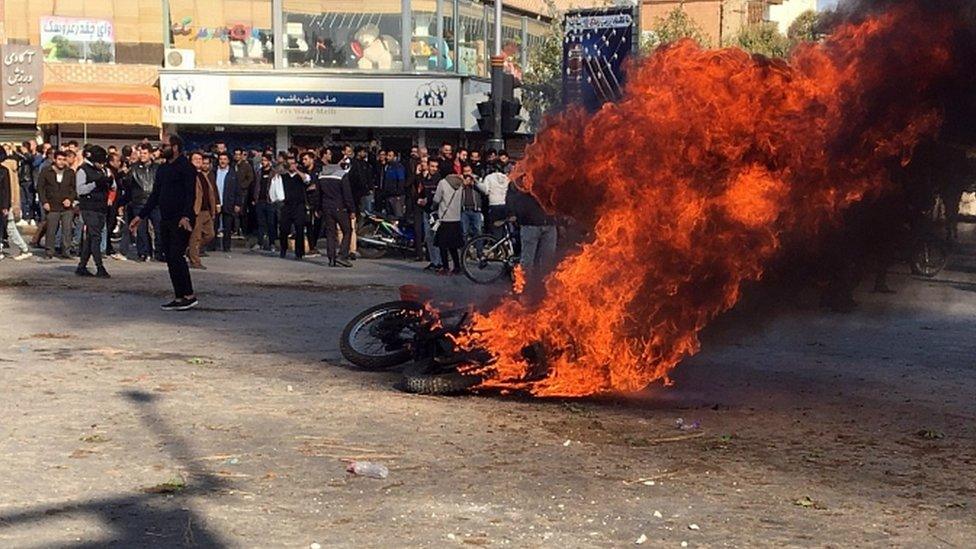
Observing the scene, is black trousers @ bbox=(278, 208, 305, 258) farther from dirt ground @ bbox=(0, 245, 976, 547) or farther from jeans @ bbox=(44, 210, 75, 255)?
dirt ground @ bbox=(0, 245, 976, 547)

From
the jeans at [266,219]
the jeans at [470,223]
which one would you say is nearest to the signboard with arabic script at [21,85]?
the jeans at [266,219]

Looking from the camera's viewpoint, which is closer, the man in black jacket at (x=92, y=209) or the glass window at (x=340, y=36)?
the man in black jacket at (x=92, y=209)

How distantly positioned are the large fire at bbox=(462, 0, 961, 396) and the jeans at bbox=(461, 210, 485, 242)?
1171 centimetres

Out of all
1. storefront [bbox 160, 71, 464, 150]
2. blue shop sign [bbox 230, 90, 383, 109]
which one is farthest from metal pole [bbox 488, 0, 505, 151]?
blue shop sign [bbox 230, 90, 383, 109]

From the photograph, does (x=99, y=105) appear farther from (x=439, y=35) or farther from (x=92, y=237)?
(x=92, y=237)

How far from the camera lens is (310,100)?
38562 millimetres

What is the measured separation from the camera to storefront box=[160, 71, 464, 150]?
38469 mm

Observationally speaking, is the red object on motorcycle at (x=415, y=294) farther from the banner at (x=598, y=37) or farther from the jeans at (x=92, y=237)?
the jeans at (x=92, y=237)

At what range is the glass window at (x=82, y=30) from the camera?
126 feet

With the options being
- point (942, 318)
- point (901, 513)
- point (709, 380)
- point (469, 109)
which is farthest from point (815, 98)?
point (469, 109)

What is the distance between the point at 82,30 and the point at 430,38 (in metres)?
10.8

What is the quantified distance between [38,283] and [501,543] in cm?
1310

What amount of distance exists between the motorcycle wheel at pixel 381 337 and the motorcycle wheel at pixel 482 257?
9.40 metres

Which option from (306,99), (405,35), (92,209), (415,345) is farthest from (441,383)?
(405,35)
